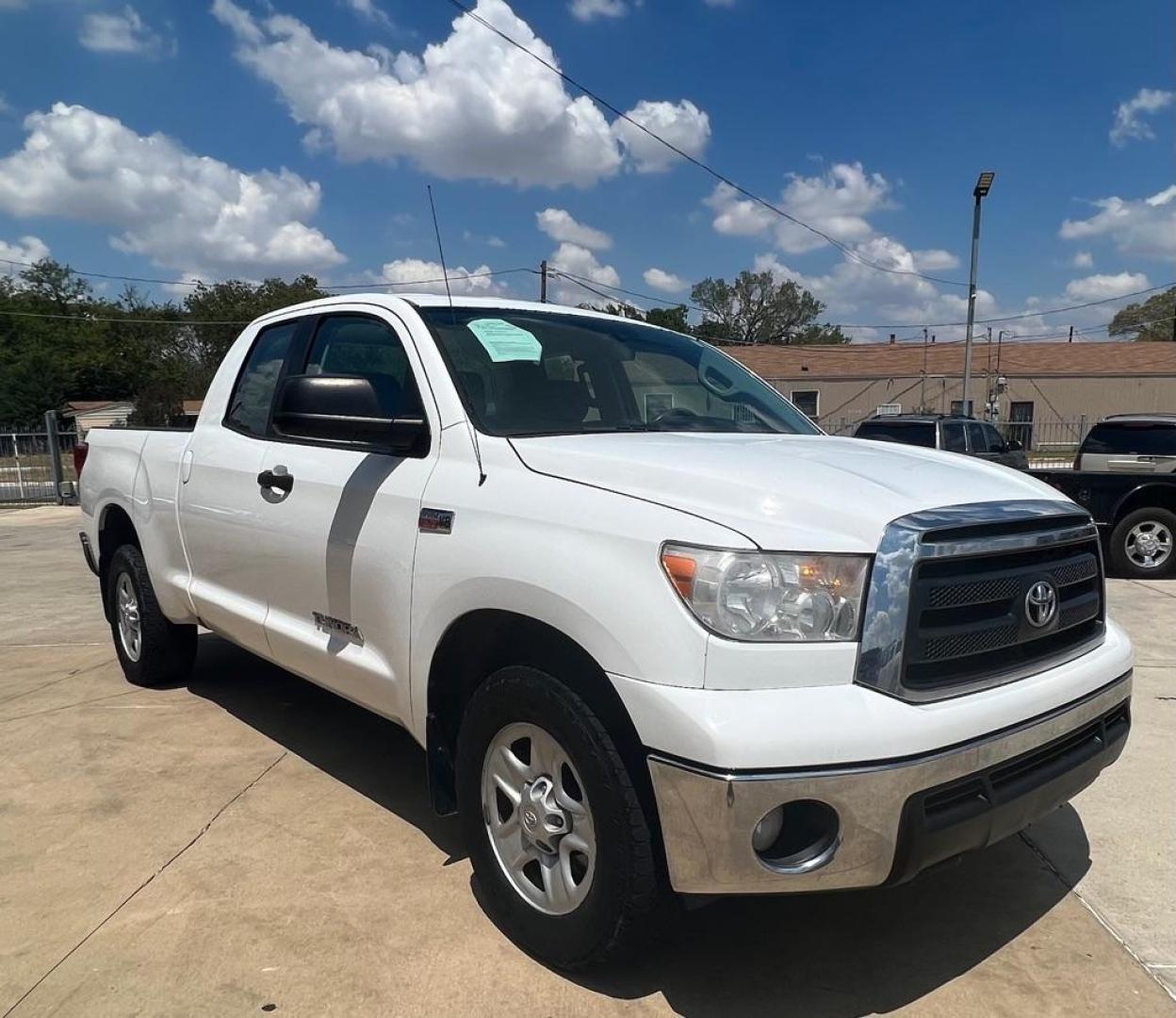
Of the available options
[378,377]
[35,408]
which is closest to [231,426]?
[378,377]

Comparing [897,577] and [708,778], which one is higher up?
[897,577]

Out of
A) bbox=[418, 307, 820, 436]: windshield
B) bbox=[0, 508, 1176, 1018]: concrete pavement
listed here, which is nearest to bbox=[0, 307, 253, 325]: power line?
bbox=[0, 508, 1176, 1018]: concrete pavement

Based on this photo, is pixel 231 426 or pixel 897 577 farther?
pixel 231 426

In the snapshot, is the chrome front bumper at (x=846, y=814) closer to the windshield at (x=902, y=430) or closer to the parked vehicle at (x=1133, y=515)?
the parked vehicle at (x=1133, y=515)

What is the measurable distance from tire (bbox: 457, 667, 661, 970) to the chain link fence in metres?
18.7

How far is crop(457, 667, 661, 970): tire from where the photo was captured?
2.27 meters

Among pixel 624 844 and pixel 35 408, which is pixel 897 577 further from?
pixel 35 408

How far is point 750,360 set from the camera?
139ft

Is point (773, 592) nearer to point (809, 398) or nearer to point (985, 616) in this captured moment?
point (985, 616)

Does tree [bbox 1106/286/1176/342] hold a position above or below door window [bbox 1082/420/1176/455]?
above

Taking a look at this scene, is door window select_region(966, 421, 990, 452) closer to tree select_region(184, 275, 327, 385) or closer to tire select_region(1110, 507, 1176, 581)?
tire select_region(1110, 507, 1176, 581)

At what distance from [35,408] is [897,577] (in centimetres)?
6319

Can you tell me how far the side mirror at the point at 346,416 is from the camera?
2.86 metres

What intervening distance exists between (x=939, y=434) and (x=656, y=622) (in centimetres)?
1143
